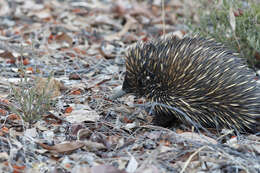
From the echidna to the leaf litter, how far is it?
0.60 feet

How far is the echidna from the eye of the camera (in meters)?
3.50

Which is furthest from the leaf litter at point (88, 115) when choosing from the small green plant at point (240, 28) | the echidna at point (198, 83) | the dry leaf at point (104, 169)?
the small green plant at point (240, 28)

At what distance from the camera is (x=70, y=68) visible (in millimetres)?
4891

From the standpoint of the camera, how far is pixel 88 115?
3.51 m

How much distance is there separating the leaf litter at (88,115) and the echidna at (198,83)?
7.2 inches

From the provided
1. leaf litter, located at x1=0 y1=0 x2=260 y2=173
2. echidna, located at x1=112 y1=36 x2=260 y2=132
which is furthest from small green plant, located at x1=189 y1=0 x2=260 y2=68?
leaf litter, located at x1=0 y1=0 x2=260 y2=173

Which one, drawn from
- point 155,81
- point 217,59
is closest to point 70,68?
point 155,81

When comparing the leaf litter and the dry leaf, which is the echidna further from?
the dry leaf

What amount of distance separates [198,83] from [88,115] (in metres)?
1.01

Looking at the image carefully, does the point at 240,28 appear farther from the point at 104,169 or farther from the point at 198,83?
the point at 104,169

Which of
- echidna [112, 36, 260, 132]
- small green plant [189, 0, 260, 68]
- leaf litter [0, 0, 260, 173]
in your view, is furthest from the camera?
small green plant [189, 0, 260, 68]

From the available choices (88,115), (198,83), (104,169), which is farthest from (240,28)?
(104,169)

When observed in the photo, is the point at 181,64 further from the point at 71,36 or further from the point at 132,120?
the point at 71,36

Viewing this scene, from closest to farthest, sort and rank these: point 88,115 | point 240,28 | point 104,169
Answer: point 104,169 → point 88,115 → point 240,28
